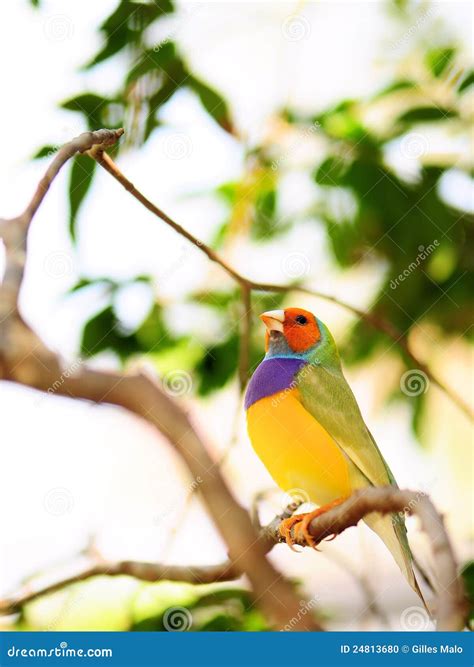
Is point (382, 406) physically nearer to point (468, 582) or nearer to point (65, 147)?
point (468, 582)

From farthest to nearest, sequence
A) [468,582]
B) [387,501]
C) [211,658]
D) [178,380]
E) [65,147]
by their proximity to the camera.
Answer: [178,380] → [211,658] → [468,582] → [65,147] → [387,501]

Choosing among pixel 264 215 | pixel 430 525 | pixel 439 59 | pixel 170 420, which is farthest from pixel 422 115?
pixel 430 525

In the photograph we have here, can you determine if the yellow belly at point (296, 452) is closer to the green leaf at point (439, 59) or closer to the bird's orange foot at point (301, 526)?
the bird's orange foot at point (301, 526)

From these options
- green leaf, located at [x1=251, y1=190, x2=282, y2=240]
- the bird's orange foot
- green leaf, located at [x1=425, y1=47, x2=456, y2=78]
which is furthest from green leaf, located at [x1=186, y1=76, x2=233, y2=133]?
the bird's orange foot

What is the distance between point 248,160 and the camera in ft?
4.73

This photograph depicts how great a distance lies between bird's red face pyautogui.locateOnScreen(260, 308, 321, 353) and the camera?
1.24m

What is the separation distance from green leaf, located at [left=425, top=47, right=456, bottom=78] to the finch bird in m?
0.56

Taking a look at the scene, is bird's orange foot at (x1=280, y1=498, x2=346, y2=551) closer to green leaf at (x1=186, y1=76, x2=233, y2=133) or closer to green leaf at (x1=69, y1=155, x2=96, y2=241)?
green leaf at (x1=69, y1=155, x2=96, y2=241)

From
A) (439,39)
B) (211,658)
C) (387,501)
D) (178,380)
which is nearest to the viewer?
(387,501)

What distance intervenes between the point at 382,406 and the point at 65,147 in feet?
2.31

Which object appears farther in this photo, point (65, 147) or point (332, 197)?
point (332, 197)

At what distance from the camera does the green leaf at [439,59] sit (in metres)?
1.41

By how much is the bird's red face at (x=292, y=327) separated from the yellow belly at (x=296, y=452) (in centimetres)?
10

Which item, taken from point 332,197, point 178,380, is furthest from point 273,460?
point 332,197
